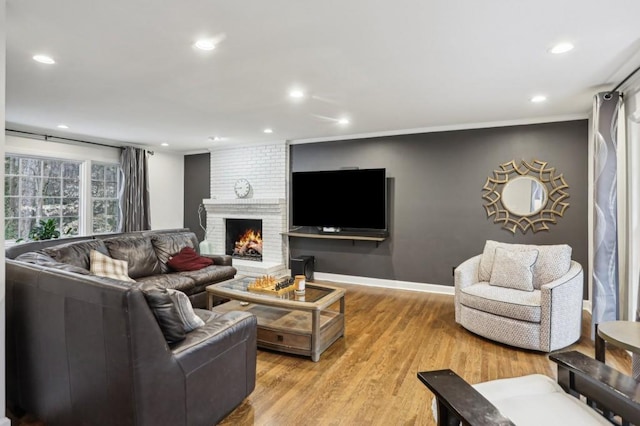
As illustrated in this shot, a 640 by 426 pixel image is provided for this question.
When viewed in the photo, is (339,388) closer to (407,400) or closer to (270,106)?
(407,400)

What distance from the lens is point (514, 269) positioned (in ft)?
11.2

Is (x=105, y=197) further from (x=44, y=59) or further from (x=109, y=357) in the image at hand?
(x=109, y=357)

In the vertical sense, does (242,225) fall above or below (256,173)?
below

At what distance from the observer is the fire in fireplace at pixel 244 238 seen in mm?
6371

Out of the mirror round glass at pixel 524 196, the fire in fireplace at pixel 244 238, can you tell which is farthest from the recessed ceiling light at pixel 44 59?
the mirror round glass at pixel 524 196

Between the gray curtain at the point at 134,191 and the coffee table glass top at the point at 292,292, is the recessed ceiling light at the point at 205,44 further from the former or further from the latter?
the gray curtain at the point at 134,191

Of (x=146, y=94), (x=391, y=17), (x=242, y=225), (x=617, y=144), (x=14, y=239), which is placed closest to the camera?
(x=391, y=17)

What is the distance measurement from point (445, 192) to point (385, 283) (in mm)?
1591

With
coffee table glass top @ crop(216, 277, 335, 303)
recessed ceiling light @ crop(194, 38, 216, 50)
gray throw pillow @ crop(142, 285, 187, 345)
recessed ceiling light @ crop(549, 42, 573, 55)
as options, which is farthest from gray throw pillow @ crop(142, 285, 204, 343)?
recessed ceiling light @ crop(549, 42, 573, 55)

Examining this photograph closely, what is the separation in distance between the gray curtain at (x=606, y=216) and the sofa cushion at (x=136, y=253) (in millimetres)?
4637

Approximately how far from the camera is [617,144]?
10.1 ft

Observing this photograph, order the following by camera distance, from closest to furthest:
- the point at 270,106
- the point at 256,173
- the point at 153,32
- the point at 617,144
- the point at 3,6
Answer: the point at 3,6, the point at 153,32, the point at 617,144, the point at 270,106, the point at 256,173

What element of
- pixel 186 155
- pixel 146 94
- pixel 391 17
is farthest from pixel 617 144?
pixel 186 155

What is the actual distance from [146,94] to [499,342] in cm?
407
